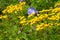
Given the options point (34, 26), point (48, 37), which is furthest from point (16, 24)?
point (48, 37)

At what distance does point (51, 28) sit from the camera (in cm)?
392

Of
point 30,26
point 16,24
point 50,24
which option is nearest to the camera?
point 50,24

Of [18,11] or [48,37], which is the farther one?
[18,11]

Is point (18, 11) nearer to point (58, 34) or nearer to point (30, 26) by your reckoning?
point (30, 26)

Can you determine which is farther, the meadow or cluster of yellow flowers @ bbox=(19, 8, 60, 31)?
the meadow

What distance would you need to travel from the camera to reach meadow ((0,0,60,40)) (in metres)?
3.96

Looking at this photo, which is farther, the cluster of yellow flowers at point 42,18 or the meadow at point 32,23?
the meadow at point 32,23

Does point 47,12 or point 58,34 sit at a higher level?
point 47,12

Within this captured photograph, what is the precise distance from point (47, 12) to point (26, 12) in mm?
463

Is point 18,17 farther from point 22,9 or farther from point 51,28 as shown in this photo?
point 51,28

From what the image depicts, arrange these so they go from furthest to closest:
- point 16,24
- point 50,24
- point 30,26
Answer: point 16,24, point 30,26, point 50,24

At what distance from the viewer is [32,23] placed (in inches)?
156

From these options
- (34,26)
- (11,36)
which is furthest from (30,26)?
(11,36)

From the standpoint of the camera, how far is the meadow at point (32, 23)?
3965 millimetres
